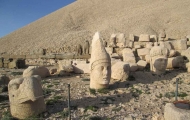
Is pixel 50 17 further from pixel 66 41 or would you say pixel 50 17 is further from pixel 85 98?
pixel 85 98

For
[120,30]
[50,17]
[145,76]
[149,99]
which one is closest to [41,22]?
[50,17]

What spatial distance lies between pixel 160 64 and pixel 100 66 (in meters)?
3.78

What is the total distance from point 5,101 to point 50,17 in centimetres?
3353

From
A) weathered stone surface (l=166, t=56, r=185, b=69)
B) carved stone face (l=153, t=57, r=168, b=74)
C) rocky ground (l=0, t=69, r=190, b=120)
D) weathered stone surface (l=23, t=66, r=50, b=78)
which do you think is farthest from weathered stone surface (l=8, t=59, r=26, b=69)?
weathered stone surface (l=166, t=56, r=185, b=69)

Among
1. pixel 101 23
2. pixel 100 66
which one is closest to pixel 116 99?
pixel 100 66

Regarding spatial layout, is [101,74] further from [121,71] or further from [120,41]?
[120,41]

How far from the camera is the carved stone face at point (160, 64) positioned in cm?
989

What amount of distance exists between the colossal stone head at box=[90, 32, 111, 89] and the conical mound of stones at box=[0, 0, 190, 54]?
1199cm

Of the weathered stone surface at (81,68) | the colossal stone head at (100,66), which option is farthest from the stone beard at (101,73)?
the weathered stone surface at (81,68)

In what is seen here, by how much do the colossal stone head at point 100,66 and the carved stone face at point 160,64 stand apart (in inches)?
134

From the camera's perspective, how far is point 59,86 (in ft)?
27.7

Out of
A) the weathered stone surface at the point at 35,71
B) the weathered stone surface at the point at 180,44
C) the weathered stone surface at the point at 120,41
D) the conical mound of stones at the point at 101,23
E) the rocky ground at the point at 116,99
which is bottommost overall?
the rocky ground at the point at 116,99

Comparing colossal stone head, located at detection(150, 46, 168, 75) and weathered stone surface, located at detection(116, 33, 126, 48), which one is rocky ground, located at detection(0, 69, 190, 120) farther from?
weathered stone surface, located at detection(116, 33, 126, 48)

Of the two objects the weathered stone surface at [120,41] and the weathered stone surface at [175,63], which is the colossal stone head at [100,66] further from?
the weathered stone surface at [120,41]
